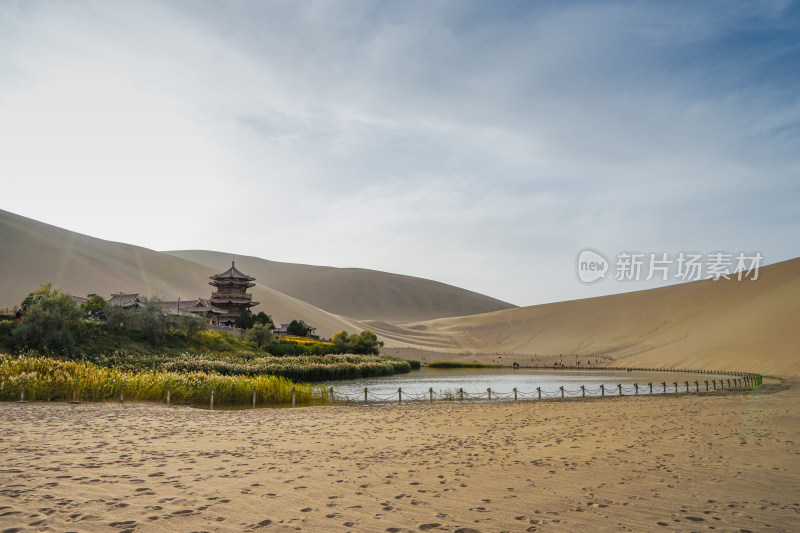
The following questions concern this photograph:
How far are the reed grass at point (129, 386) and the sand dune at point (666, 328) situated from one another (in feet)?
123

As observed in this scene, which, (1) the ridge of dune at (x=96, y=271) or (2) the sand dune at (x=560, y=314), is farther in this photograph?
(1) the ridge of dune at (x=96, y=271)

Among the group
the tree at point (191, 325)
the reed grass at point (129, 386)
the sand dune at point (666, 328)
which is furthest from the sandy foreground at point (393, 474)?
the sand dune at point (666, 328)

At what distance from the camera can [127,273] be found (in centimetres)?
9950

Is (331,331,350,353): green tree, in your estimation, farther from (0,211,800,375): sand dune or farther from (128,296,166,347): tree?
(0,211,800,375): sand dune

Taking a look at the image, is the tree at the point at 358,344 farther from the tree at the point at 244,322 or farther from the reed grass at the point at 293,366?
the tree at the point at 244,322

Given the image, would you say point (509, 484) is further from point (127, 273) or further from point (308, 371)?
point (127, 273)

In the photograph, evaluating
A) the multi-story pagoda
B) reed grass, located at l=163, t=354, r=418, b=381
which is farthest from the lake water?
the multi-story pagoda

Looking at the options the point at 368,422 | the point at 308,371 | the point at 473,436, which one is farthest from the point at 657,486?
the point at 308,371

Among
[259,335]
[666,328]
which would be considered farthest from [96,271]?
[666,328]

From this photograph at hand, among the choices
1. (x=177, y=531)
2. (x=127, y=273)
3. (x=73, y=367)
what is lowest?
(x=177, y=531)

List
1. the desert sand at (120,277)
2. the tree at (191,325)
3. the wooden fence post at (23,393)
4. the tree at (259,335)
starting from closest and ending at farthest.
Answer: the wooden fence post at (23,393), the tree at (191,325), the tree at (259,335), the desert sand at (120,277)

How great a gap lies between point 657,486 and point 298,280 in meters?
195

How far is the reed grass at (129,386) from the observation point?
16.7 meters

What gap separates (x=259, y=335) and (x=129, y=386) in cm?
2772
